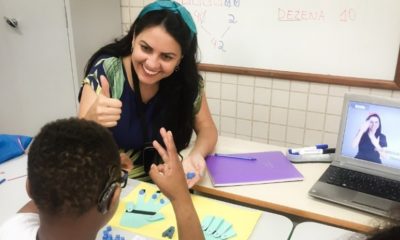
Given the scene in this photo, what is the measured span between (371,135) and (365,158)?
0.30 ft

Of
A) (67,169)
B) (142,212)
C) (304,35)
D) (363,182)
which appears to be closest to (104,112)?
(142,212)

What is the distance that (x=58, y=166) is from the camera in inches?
28.5

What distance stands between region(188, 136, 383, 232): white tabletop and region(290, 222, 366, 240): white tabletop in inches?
1.8

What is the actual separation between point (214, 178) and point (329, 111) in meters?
1.09

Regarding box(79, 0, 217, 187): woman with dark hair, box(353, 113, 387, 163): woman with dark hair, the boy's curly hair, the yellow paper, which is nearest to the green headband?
box(79, 0, 217, 187): woman with dark hair

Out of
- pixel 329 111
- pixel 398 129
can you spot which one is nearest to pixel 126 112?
pixel 398 129

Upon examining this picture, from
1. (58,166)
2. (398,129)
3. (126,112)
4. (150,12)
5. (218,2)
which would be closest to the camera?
(58,166)

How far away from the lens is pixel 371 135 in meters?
1.45

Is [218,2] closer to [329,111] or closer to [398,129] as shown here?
[329,111]

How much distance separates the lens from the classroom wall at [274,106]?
7.41ft

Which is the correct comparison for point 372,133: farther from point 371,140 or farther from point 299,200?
point 299,200

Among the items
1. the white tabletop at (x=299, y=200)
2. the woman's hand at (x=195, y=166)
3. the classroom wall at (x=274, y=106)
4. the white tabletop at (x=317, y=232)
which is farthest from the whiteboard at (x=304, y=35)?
the white tabletop at (x=317, y=232)

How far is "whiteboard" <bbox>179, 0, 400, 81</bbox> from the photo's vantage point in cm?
203

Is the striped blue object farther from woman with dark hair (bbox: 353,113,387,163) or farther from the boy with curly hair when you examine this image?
woman with dark hair (bbox: 353,113,387,163)
